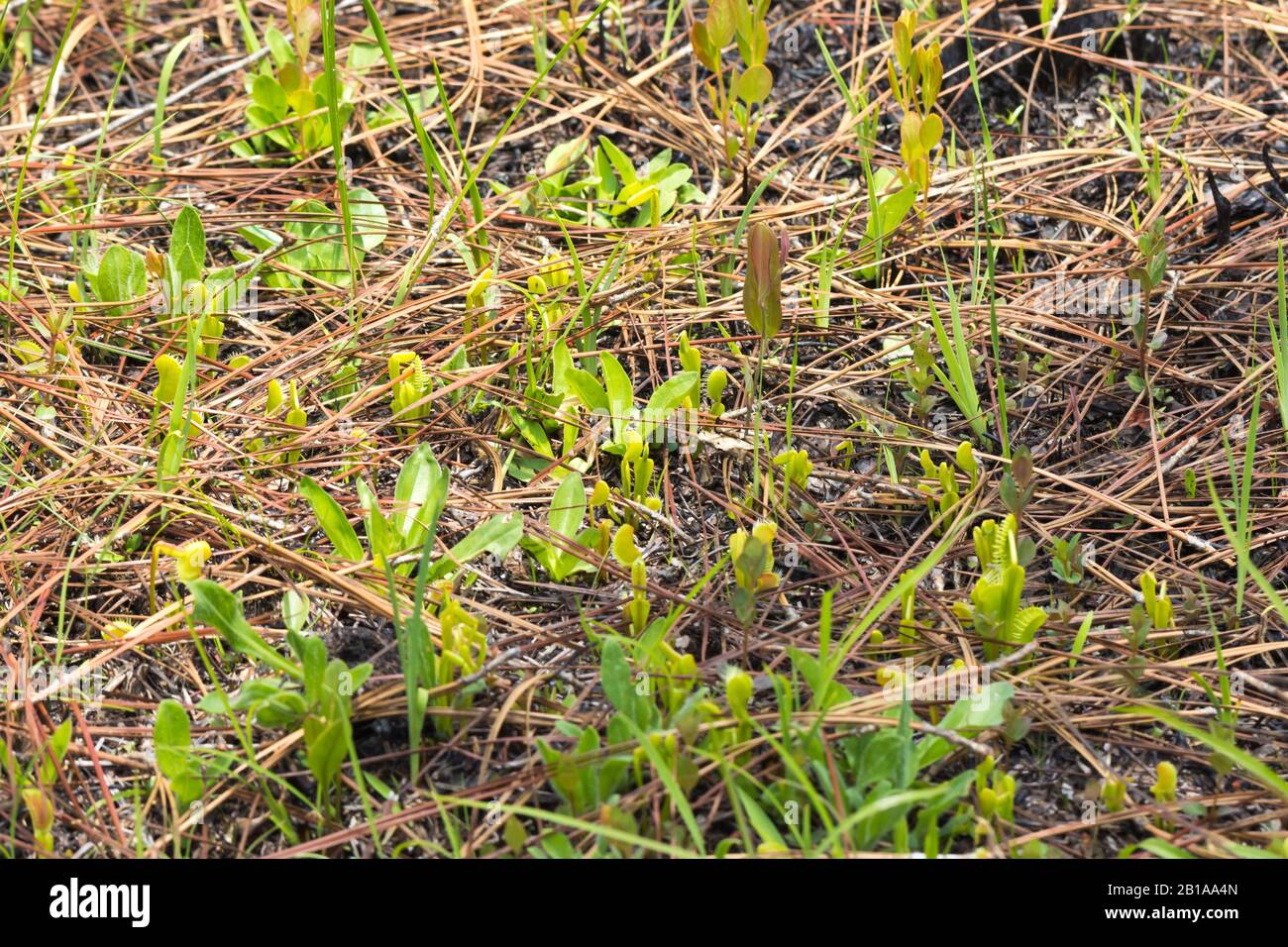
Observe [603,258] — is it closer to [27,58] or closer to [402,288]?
[402,288]

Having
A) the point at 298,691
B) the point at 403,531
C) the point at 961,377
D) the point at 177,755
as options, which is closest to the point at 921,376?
the point at 961,377

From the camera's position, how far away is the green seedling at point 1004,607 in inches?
71.6

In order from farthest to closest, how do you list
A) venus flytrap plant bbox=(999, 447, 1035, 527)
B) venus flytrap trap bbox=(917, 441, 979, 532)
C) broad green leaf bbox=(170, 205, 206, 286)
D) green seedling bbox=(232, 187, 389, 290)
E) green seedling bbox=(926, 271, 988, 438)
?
green seedling bbox=(232, 187, 389, 290)
broad green leaf bbox=(170, 205, 206, 286)
green seedling bbox=(926, 271, 988, 438)
venus flytrap trap bbox=(917, 441, 979, 532)
venus flytrap plant bbox=(999, 447, 1035, 527)

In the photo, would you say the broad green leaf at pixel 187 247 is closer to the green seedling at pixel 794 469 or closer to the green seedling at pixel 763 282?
the green seedling at pixel 763 282

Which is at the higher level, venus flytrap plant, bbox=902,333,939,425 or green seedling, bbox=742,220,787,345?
green seedling, bbox=742,220,787,345

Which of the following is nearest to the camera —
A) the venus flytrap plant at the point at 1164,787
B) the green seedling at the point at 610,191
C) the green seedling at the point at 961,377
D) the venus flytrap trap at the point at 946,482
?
the venus flytrap plant at the point at 1164,787

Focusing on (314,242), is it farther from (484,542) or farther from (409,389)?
(484,542)

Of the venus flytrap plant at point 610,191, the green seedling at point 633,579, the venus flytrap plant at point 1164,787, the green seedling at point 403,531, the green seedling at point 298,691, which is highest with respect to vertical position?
the venus flytrap plant at point 610,191

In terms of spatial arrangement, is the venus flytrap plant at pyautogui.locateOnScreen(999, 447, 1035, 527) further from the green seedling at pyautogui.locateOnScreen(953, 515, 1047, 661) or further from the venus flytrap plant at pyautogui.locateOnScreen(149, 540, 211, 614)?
the venus flytrap plant at pyautogui.locateOnScreen(149, 540, 211, 614)

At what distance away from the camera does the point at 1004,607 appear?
1.83 metres

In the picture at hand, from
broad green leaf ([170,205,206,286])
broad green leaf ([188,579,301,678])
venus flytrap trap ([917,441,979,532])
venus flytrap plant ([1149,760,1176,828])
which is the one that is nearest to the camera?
venus flytrap plant ([1149,760,1176,828])

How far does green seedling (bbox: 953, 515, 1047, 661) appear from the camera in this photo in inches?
71.6

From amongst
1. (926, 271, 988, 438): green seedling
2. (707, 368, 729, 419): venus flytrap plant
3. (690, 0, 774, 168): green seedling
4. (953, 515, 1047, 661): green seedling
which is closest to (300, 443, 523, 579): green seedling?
(707, 368, 729, 419): venus flytrap plant

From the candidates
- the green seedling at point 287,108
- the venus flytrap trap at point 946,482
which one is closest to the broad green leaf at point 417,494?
the venus flytrap trap at point 946,482
